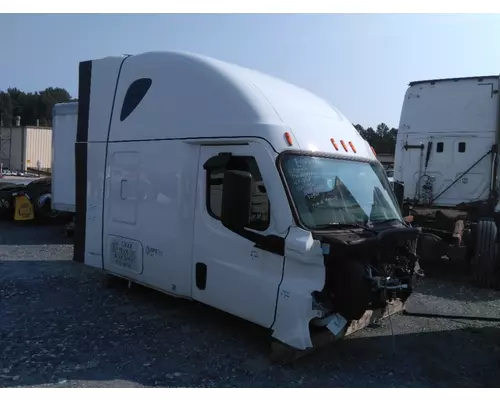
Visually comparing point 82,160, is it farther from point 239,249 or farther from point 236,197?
point 236,197

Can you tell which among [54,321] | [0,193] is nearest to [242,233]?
[54,321]

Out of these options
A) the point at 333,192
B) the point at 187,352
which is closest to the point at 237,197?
the point at 333,192

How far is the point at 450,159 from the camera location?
31.0 feet

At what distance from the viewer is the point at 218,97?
17.2 feet

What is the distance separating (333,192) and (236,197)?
102 cm

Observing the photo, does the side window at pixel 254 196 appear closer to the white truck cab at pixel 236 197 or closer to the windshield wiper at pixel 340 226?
the white truck cab at pixel 236 197

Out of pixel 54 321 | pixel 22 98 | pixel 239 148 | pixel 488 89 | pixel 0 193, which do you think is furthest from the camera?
pixel 22 98

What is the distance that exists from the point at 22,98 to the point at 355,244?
91.7 metres

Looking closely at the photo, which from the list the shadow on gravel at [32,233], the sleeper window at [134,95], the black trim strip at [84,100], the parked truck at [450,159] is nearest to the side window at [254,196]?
the sleeper window at [134,95]

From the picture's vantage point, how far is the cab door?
4.65 m

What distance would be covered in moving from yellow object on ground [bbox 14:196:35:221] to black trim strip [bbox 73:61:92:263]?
7.65 metres

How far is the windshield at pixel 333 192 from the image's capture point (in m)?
4.61

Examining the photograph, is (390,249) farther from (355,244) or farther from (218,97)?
(218,97)

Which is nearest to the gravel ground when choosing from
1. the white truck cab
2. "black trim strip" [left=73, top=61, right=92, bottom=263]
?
the white truck cab
